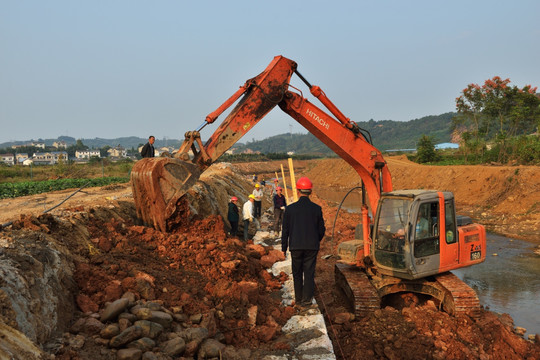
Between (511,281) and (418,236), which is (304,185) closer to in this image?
(418,236)

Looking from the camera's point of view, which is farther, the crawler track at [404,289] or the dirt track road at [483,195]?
the dirt track road at [483,195]

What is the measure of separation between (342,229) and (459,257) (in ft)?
24.6

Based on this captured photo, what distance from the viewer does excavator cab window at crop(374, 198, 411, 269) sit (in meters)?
6.52

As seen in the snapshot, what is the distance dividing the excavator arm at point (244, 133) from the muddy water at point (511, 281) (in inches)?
124

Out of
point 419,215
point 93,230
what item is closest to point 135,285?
point 93,230

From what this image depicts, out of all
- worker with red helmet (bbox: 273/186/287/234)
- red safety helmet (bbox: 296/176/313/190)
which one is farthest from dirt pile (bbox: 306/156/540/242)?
red safety helmet (bbox: 296/176/313/190)

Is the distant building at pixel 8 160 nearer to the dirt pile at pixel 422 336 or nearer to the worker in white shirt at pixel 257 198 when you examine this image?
the worker in white shirt at pixel 257 198

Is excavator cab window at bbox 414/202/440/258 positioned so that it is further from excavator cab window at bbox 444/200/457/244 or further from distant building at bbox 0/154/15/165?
distant building at bbox 0/154/15/165

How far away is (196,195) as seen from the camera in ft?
42.5

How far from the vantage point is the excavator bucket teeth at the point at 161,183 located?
7.56 meters

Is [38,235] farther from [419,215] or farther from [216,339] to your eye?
[419,215]

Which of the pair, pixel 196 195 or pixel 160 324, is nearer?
pixel 160 324

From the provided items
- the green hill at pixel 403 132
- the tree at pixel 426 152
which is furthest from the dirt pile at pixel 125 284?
the green hill at pixel 403 132

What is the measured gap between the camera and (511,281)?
9.66m
